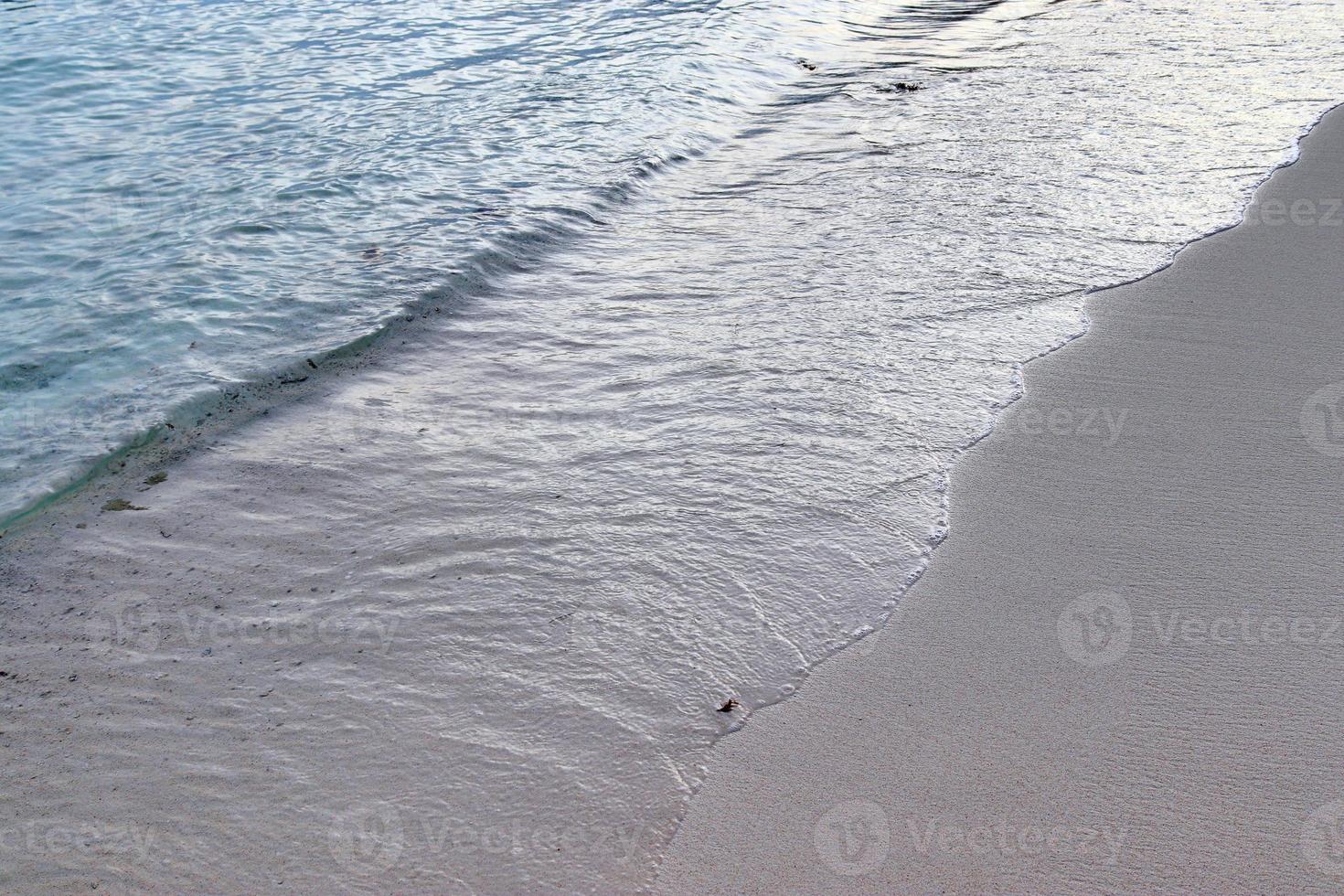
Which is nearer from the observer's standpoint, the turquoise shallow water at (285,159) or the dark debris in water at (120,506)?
the dark debris in water at (120,506)

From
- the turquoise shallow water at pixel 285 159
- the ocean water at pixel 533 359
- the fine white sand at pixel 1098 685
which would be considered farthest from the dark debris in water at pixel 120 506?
the fine white sand at pixel 1098 685

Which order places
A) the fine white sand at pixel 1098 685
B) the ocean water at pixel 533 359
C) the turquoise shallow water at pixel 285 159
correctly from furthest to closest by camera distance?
the turquoise shallow water at pixel 285 159, the ocean water at pixel 533 359, the fine white sand at pixel 1098 685

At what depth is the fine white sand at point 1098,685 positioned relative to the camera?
249 centimetres

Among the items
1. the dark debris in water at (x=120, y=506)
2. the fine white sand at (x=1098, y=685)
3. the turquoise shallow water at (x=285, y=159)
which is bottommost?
the fine white sand at (x=1098, y=685)

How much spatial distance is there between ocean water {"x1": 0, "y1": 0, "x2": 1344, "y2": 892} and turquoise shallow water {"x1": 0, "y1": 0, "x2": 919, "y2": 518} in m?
0.04

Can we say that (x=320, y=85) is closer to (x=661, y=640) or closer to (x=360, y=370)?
(x=360, y=370)

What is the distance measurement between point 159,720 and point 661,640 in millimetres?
1514

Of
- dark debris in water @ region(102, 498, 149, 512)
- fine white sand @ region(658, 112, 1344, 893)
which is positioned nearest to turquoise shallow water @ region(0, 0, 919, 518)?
dark debris in water @ region(102, 498, 149, 512)

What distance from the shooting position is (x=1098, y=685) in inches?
117

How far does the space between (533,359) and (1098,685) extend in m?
3.09

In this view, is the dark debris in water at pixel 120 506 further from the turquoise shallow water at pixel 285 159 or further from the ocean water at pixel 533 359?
the turquoise shallow water at pixel 285 159

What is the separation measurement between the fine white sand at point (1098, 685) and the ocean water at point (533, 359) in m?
0.16

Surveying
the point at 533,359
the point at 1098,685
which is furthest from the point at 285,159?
the point at 1098,685

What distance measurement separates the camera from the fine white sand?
249cm
